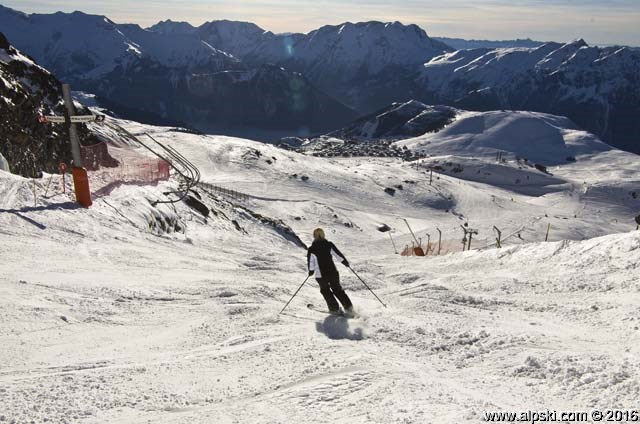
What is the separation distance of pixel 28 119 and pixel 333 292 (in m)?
37.8

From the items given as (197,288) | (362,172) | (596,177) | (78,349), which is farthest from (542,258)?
(596,177)

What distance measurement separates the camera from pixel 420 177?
395 ft

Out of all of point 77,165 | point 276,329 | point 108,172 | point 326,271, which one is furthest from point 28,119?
point 276,329

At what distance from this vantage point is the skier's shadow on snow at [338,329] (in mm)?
9805

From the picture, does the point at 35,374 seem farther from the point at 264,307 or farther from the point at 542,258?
the point at 542,258

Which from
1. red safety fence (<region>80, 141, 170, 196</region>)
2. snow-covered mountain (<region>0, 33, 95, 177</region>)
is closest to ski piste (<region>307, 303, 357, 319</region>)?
red safety fence (<region>80, 141, 170, 196</region>)

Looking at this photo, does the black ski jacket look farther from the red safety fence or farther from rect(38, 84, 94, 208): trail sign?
the red safety fence

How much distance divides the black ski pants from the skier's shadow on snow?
421 mm

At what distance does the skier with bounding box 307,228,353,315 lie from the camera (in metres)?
11.6

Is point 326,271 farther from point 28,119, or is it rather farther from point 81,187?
point 28,119

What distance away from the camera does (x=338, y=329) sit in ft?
33.8

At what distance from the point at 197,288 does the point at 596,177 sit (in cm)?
20173

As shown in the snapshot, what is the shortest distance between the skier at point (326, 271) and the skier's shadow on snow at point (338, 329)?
483 mm

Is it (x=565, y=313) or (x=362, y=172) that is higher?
(x=565, y=313)
